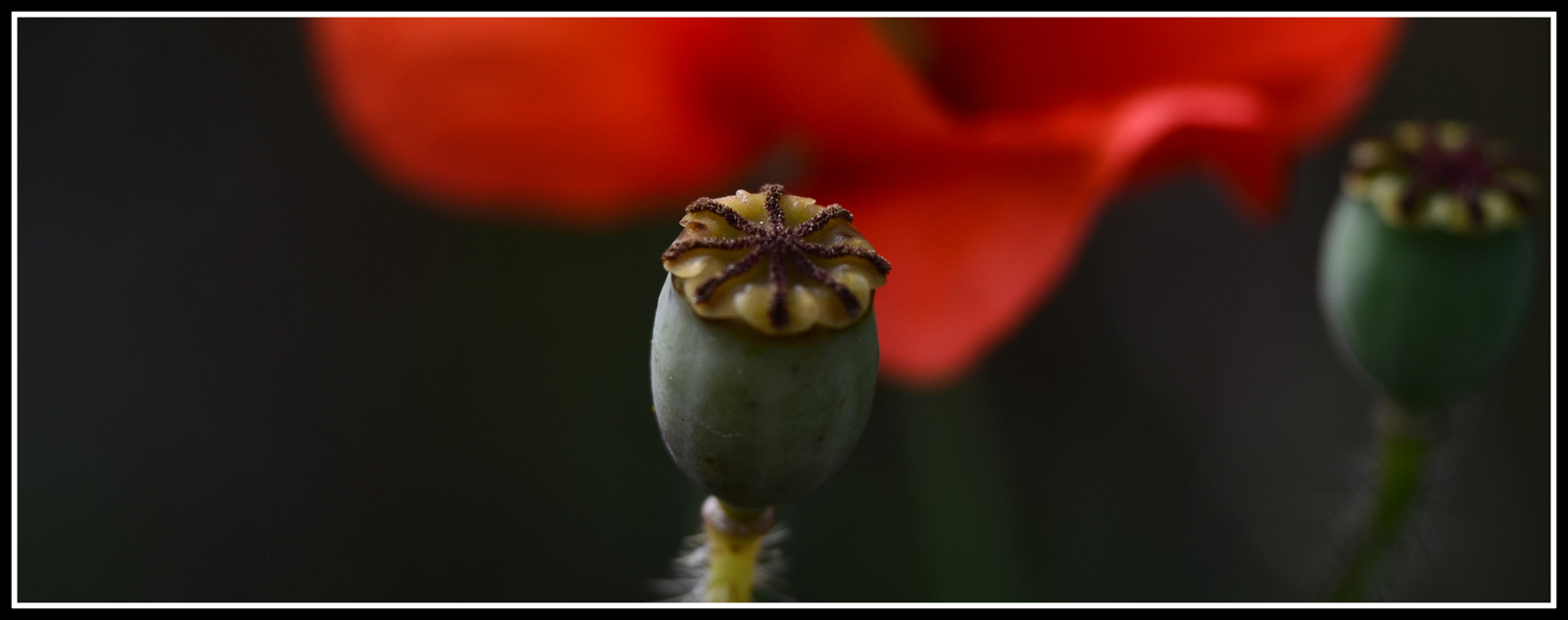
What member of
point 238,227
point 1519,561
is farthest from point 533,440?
point 1519,561

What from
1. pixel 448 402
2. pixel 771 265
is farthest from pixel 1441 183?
pixel 448 402

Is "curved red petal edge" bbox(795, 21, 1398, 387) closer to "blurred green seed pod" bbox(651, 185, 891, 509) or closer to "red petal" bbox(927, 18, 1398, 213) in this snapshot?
"red petal" bbox(927, 18, 1398, 213)

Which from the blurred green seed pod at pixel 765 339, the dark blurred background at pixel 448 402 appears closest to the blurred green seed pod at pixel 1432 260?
the blurred green seed pod at pixel 765 339

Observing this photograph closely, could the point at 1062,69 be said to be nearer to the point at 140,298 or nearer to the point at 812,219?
the point at 812,219

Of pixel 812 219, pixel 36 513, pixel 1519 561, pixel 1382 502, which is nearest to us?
pixel 812 219

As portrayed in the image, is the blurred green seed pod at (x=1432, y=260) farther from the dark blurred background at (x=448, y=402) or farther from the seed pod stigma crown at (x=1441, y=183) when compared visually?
the dark blurred background at (x=448, y=402)

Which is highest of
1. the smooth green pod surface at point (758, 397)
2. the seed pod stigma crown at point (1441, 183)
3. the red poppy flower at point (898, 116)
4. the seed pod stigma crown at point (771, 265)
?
the red poppy flower at point (898, 116)

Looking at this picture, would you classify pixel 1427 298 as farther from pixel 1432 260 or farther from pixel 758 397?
pixel 758 397
